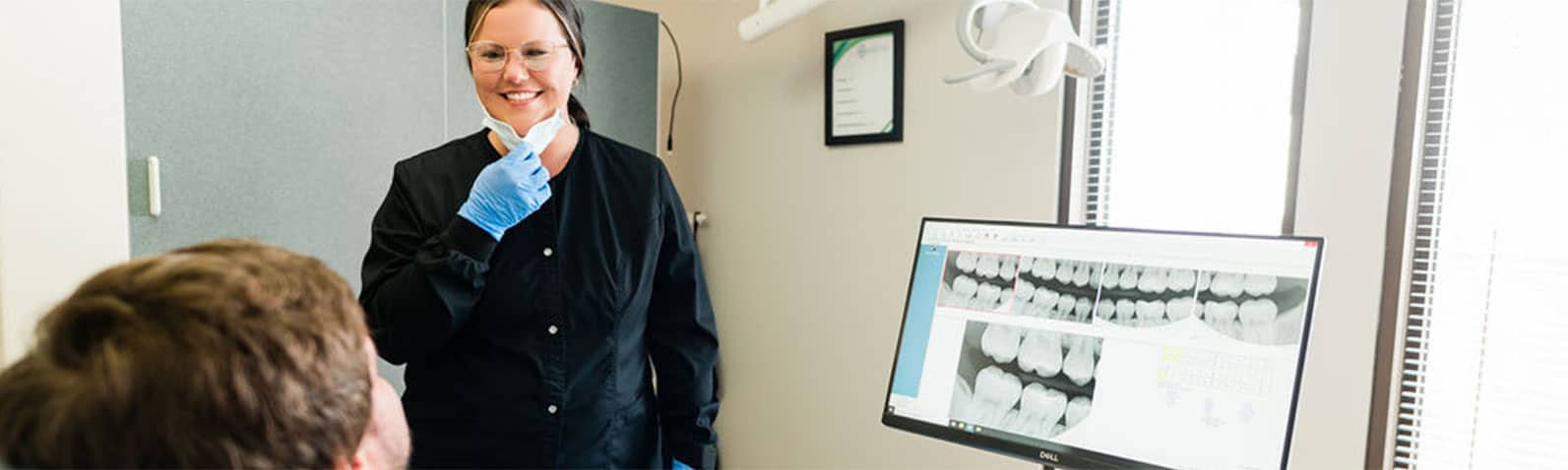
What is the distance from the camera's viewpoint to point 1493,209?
140cm

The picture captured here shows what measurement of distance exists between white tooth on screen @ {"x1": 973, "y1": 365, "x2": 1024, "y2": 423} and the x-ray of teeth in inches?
3.9

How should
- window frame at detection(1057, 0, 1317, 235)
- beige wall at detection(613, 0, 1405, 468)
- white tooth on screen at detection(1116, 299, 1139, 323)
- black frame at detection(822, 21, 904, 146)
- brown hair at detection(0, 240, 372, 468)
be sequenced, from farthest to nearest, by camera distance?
black frame at detection(822, 21, 904, 146), window frame at detection(1057, 0, 1317, 235), beige wall at detection(613, 0, 1405, 468), white tooth on screen at detection(1116, 299, 1139, 323), brown hair at detection(0, 240, 372, 468)

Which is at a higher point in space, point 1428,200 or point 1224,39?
point 1224,39

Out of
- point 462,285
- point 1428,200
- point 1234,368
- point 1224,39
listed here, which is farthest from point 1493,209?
point 462,285

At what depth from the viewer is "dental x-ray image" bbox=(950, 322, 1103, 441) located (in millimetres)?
1225

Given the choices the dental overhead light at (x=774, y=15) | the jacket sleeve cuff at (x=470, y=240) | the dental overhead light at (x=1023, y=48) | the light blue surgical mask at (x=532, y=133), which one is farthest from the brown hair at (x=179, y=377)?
the dental overhead light at (x=774, y=15)

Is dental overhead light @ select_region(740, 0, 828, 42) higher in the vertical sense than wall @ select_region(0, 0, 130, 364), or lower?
higher

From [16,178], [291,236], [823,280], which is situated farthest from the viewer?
[823,280]

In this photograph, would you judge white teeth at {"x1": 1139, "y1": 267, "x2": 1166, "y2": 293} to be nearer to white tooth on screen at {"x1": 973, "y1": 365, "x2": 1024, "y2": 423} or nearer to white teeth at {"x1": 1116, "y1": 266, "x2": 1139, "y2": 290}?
white teeth at {"x1": 1116, "y1": 266, "x2": 1139, "y2": 290}

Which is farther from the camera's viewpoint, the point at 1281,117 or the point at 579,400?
the point at 1281,117

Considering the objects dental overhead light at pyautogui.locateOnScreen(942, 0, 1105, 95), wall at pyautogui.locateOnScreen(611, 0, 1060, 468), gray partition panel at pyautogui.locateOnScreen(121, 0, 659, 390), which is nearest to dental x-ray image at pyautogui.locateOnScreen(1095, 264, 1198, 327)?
dental overhead light at pyautogui.locateOnScreen(942, 0, 1105, 95)

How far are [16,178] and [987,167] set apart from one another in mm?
1699

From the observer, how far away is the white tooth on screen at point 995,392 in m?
1.27

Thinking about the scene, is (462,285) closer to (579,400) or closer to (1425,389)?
(579,400)
